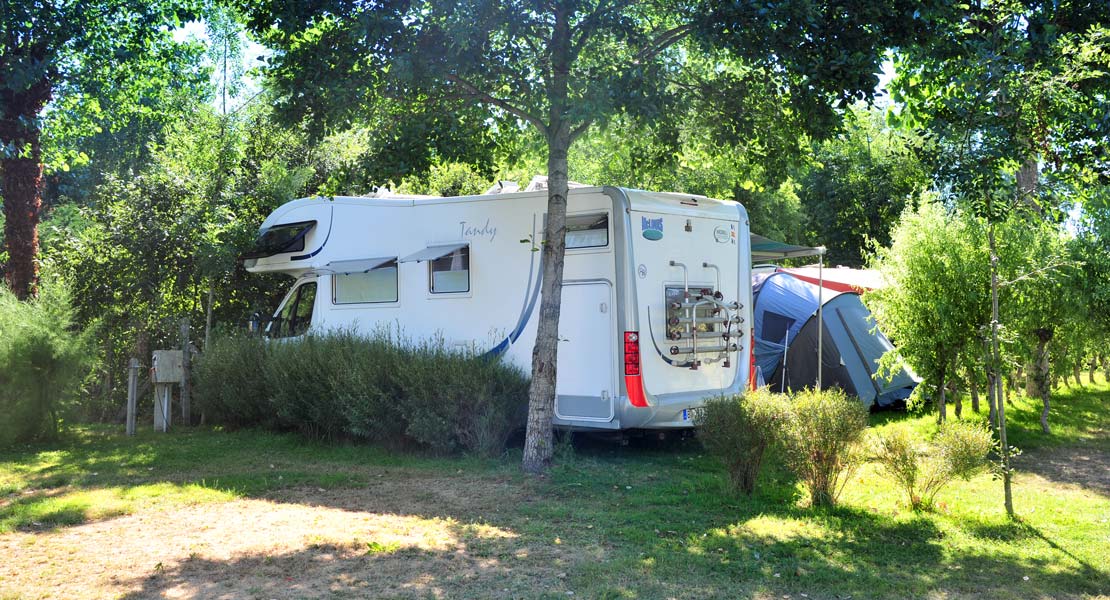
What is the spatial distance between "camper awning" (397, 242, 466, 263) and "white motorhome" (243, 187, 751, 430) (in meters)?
0.01

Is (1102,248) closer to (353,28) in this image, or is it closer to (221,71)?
(353,28)

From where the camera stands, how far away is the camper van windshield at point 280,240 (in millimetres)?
10993

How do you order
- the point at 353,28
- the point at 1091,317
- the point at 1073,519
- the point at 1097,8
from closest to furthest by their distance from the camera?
the point at 1073,519 < the point at 1097,8 < the point at 353,28 < the point at 1091,317

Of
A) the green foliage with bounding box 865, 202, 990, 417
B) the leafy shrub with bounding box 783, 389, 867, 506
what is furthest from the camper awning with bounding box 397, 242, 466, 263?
the green foliage with bounding box 865, 202, 990, 417

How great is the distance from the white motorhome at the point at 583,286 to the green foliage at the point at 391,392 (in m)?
0.42

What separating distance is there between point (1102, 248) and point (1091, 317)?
75 centimetres

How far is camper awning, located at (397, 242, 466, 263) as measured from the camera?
9.54 meters

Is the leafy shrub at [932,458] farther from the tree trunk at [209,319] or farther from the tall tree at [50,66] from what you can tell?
the tall tree at [50,66]

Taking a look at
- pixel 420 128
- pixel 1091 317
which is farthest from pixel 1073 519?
pixel 420 128

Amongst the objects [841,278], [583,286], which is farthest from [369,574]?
[841,278]

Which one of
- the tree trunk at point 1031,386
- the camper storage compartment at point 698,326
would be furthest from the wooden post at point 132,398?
the tree trunk at point 1031,386

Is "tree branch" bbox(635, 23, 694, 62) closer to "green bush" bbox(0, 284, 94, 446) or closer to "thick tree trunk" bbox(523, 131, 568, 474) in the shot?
"thick tree trunk" bbox(523, 131, 568, 474)

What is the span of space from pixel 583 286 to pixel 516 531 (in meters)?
2.99

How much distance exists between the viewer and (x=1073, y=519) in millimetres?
6508
